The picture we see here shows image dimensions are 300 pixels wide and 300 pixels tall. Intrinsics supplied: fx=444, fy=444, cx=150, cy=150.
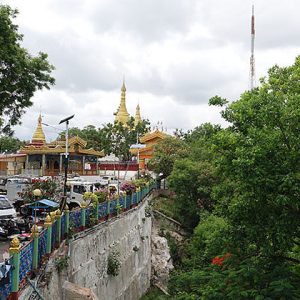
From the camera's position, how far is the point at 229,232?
11844 millimetres

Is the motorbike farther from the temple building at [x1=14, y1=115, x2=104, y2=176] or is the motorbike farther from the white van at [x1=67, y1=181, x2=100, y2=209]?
the temple building at [x1=14, y1=115, x2=104, y2=176]

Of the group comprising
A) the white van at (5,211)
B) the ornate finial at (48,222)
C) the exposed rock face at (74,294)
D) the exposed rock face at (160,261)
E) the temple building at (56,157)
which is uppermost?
the temple building at (56,157)

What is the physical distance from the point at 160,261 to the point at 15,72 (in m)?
15.6

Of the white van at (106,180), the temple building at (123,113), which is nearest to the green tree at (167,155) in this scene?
the white van at (106,180)

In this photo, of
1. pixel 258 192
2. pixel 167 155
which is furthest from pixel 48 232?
pixel 167 155

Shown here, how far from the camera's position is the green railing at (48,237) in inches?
342

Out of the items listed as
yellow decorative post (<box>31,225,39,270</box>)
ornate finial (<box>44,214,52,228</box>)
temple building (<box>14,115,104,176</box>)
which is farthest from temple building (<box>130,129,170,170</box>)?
yellow decorative post (<box>31,225,39,270</box>)

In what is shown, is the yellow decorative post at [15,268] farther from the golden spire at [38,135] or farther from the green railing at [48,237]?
the golden spire at [38,135]

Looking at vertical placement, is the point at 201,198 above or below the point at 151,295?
above

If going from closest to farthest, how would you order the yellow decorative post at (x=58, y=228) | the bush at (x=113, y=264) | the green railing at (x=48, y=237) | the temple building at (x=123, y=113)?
the green railing at (x=48, y=237)
the yellow decorative post at (x=58, y=228)
the bush at (x=113, y=264)
the temple building at (x=123, y=113)

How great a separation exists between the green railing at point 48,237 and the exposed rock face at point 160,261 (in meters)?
8.11

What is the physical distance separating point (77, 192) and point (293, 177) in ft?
63.6

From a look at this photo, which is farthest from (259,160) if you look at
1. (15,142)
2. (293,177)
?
(15,142)

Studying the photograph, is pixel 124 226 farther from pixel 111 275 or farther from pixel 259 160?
pixel 259 160
